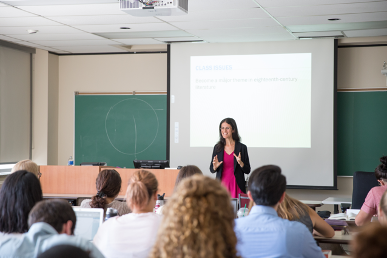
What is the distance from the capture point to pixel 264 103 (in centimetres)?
619

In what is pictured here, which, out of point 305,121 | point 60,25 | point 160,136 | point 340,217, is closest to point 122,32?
point 60,25

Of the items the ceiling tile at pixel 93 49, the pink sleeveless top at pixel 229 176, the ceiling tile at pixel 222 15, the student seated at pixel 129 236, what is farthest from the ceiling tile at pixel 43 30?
the student seated at pixel 129 236

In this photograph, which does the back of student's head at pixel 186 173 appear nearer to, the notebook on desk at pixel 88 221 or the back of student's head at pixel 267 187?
the notebook on desk at pixel 88 221

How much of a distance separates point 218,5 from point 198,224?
386 centimetres

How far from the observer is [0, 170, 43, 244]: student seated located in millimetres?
1761

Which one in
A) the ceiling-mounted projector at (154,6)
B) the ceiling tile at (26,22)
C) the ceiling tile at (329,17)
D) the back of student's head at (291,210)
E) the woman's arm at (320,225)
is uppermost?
the ceiling tile at (26,22)

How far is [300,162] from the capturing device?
6059 millimetres

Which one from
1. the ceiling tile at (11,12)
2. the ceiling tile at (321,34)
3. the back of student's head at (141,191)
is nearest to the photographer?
the back of student's head at (141,191)

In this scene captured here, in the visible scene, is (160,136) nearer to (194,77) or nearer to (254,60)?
(194,77)

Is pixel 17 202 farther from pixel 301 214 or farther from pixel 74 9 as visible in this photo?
pixel 74 9

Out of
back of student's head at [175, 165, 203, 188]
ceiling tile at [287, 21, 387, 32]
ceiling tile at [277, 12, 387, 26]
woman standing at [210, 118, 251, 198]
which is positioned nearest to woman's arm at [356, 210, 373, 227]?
back of student's head at [175, 165, 203, 188]

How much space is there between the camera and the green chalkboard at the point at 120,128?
6957mm

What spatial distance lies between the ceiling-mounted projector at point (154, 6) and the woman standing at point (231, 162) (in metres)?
1.35

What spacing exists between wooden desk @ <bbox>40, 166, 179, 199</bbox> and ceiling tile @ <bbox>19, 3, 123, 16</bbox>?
72.1 inches
